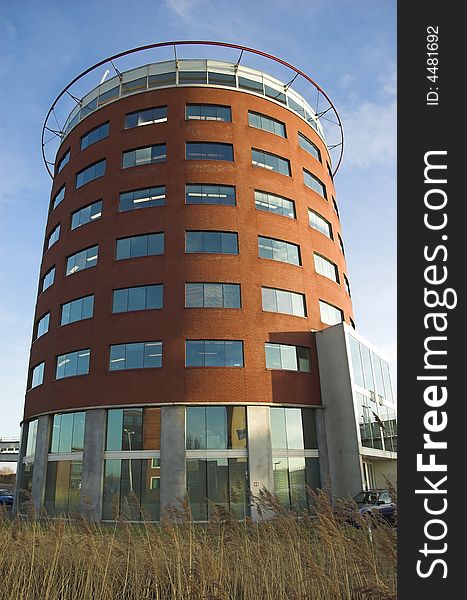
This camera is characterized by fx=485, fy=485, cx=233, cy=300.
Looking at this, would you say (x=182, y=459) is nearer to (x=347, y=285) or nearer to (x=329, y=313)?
(x=329, y=313)

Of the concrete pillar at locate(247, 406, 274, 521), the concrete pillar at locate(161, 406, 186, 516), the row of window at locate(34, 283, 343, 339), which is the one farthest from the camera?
the row of window at locate(34, 283, 343, 339)

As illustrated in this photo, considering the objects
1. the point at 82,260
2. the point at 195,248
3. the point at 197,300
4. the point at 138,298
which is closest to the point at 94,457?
the point at 138,298

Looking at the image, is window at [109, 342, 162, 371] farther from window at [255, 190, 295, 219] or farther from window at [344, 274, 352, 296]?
window at [344, 274, 352, 296]

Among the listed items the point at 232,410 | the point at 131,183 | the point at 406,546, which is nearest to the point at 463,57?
the point at 406,546

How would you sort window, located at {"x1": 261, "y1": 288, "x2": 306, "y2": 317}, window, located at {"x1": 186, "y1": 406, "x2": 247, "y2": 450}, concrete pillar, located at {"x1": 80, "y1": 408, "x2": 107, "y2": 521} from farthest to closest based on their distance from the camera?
window, located at {"x1": 261, "y1": 288, "x2": 306, "y2": 317}, window, located at {"x1": 186, "y1": 406, "x2": 247, "y2": 450}, concrete pillar, located at {"x1": 80, "y1": 408, "x2": 107, "y2": 521}

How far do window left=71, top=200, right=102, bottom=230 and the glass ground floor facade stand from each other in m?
12.9

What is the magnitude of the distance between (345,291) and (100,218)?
18233 millimetres

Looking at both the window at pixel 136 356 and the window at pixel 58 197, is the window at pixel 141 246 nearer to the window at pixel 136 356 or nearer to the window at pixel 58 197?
the window at pixel 136 356

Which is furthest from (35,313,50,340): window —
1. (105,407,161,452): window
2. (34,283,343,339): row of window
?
(105,407,161,452): window

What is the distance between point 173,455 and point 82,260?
47.1ft

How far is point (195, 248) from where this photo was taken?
1158 inches

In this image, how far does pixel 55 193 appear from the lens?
38.2m

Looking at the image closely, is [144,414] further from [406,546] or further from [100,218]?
[406,546]

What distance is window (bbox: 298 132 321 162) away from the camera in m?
36.6
